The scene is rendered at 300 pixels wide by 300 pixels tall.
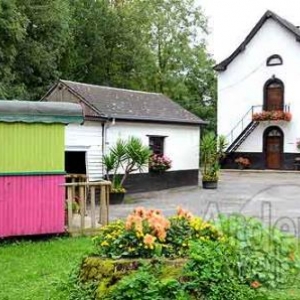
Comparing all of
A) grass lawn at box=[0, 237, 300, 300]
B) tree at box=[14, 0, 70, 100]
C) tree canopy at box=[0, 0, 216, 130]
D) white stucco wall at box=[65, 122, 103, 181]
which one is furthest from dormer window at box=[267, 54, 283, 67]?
grass lawn at box=[0, 237, 300, 300]

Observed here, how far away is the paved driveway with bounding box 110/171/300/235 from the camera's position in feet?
42.7

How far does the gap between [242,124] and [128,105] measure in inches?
599

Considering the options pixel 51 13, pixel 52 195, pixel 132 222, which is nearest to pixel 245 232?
pixel 132 222

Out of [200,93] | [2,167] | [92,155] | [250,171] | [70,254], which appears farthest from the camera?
[200,93]

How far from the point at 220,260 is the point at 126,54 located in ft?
99.1

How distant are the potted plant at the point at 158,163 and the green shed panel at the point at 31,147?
33.7ft

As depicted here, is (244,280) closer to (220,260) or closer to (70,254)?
(220,260)

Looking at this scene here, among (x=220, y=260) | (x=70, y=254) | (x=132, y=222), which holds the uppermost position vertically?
(x=132, y=222)

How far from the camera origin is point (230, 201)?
54.3 ft

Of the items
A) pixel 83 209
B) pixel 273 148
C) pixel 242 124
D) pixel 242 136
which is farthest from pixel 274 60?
pixel 83 209

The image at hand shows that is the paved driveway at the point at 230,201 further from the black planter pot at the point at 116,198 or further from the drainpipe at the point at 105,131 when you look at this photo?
the drainpipe at the point at 105,131

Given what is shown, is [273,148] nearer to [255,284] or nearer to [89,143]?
[89,143]

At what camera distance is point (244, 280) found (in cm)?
515

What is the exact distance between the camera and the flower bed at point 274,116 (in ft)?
102
